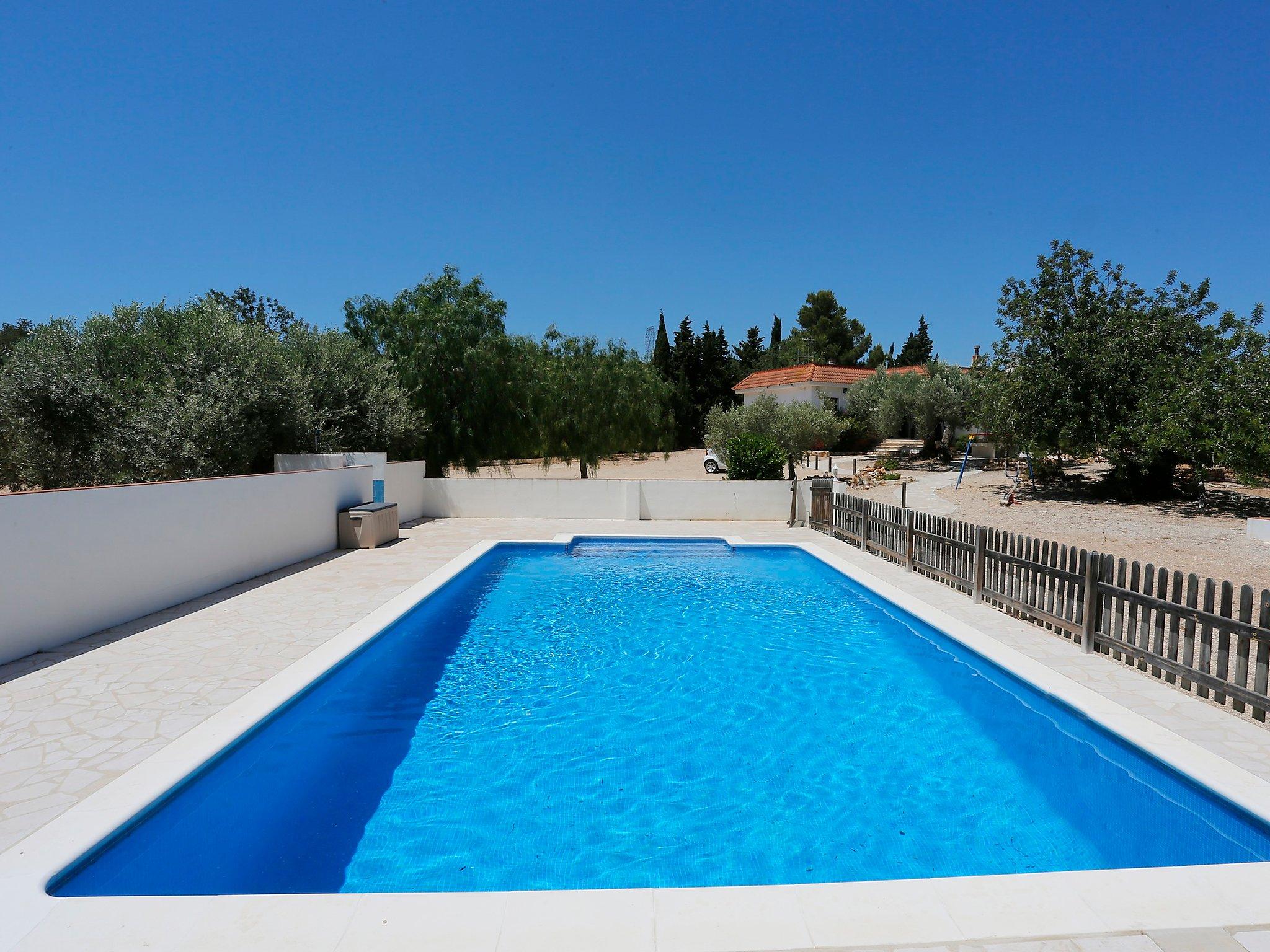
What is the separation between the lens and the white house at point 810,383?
124 feet

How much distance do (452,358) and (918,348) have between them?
163 feet

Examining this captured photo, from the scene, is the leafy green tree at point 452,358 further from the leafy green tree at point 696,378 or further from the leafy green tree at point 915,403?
the leafy green tree at point 696,378

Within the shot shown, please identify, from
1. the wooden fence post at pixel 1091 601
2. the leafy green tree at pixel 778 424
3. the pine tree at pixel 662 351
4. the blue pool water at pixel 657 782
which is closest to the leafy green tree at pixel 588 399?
the leafy green tree at pixel 778 424

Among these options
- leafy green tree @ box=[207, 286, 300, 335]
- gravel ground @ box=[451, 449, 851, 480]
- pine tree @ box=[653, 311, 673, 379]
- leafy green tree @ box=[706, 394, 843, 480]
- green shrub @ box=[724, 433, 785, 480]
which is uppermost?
leafy green tree @ box=[207, 286, 300, 335]

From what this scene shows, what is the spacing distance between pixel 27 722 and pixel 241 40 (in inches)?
493

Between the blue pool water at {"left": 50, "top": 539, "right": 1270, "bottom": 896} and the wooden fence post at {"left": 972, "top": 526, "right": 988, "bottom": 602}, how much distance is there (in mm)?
1254

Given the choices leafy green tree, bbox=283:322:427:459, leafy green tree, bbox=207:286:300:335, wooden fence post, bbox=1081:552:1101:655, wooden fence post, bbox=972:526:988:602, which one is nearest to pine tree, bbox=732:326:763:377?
leafy green tree, bbox=207:286:300:335

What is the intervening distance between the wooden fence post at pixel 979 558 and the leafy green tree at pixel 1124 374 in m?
10.9

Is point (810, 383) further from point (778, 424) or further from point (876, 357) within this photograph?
point (876, 357)

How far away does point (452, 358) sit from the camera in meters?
20.5

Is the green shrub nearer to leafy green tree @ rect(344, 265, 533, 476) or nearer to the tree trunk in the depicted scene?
the tree trunk

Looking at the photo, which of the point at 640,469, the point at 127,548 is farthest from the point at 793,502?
the point at 640,469

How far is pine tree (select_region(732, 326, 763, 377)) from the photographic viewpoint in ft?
178

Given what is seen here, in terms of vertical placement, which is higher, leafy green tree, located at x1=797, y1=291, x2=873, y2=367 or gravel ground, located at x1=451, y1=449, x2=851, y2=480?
leafy green tree, located at x1=797, y1=291, x2=873, y2=367
